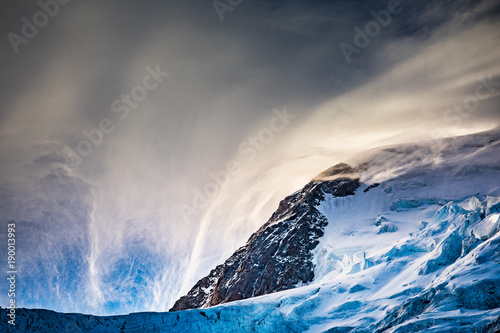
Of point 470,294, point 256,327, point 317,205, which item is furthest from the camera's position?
point 317,205

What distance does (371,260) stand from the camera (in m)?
93.1

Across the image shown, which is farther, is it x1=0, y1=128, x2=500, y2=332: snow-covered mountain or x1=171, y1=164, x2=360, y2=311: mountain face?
x1=171, y1=164, x2=360, y2=311: mountain face

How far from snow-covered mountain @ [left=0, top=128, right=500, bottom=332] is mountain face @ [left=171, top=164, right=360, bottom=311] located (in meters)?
0.41

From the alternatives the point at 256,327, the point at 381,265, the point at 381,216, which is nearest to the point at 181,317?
the point at 256,327

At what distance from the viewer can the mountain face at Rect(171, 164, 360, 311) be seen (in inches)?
5118

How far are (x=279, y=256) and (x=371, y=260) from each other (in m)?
49.3

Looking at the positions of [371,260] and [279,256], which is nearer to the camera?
[371,260]

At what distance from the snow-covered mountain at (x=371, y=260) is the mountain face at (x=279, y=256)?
0.41 metres

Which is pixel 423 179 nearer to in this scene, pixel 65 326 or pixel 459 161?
pixel 459 161

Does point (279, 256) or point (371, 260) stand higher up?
point (279, 256)

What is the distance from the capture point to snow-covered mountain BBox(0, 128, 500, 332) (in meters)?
65.6

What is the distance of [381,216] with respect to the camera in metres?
131

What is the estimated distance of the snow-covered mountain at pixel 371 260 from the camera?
215ft

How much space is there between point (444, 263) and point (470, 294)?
1342 centimetres
